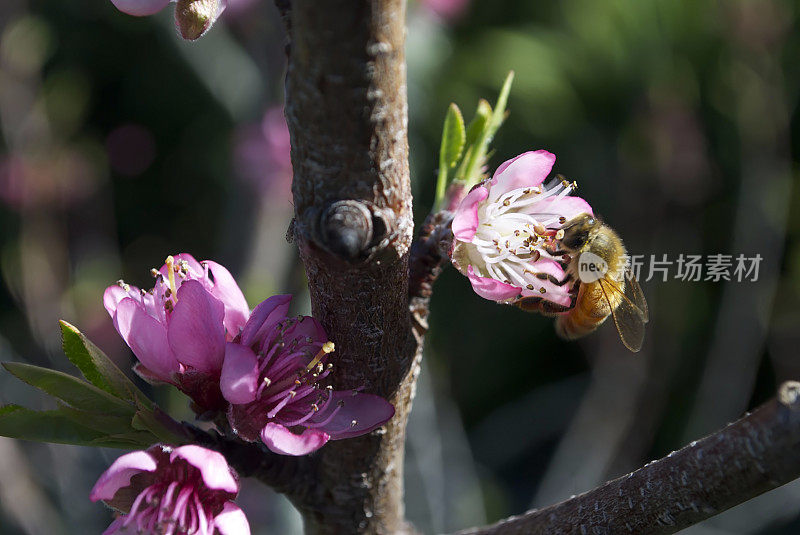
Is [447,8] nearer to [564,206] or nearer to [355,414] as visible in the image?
[564,206]

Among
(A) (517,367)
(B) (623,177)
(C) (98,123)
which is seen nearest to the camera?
(B) (623,177)

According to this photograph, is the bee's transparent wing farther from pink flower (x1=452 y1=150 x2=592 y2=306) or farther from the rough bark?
the rough bark

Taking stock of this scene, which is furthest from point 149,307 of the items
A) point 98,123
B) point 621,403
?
point 98,123

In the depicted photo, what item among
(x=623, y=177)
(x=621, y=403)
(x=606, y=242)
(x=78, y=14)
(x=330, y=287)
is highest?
(x=78, y=14)

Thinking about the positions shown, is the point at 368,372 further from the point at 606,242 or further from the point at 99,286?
the point at 99,286

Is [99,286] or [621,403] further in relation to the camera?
[99,286]

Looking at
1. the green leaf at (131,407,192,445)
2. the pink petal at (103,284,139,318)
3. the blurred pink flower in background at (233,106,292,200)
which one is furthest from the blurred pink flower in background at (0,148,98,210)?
the green leaf at (131,407,192,445)
